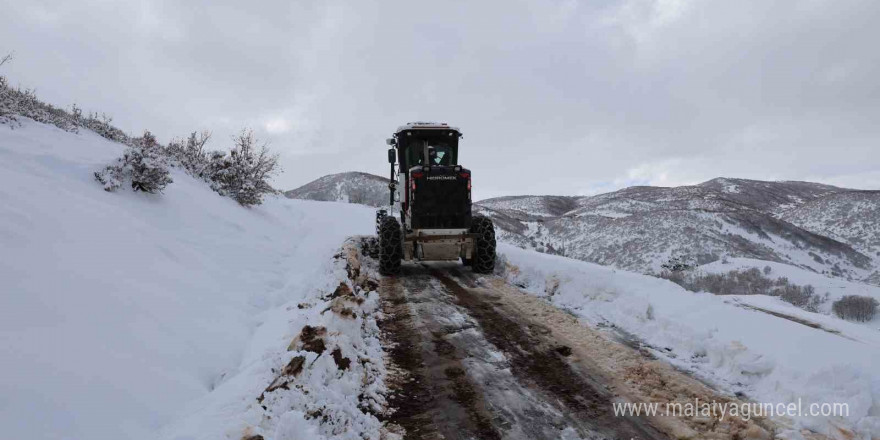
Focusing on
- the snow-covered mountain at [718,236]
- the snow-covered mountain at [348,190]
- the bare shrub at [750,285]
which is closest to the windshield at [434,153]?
the bare shrub at [750,285]

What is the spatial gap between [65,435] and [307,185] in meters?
89.8

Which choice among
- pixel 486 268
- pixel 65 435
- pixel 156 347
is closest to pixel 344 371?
pixel 156 347

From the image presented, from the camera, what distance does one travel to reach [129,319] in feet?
→ 13.8

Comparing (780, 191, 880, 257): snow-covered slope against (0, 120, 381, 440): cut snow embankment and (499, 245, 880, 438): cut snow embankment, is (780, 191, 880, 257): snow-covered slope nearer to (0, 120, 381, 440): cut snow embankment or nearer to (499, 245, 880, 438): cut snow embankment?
(499, 245, 880, 438): cut snow embankment

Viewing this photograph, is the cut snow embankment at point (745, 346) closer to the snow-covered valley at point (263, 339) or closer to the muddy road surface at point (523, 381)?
the snow-covered valley at point (263, 339)

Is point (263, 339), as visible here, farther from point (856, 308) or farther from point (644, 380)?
point (856, 308)

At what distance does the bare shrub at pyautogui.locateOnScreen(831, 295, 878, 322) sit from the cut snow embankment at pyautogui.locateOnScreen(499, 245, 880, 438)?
1249cm

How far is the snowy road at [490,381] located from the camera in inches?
143

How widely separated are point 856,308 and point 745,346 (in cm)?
1619

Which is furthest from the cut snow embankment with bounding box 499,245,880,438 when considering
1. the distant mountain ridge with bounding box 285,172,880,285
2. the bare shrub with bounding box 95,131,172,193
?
the distant mountain ridge with bounding box 285,172,880,285

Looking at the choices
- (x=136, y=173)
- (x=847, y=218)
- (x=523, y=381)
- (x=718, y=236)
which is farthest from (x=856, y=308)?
(x=847, y=218)

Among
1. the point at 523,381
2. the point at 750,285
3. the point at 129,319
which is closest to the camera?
the point at 129,319

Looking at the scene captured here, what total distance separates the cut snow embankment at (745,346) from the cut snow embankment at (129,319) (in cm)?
369

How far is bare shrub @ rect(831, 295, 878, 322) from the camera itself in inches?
598
